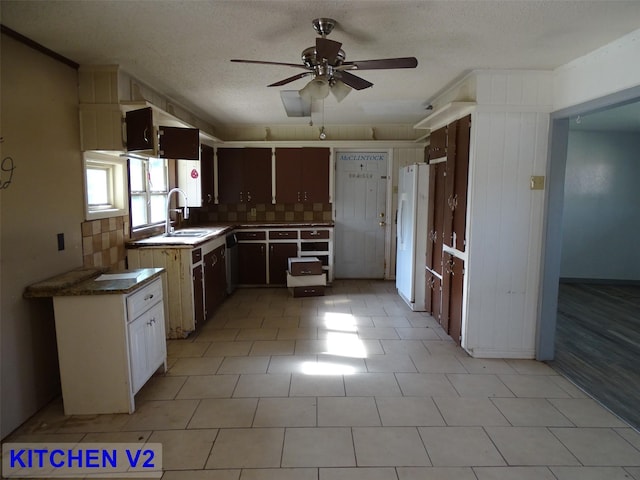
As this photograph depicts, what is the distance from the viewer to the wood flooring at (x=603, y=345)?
293 cm

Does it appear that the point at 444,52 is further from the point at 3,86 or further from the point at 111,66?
the point at 3,86

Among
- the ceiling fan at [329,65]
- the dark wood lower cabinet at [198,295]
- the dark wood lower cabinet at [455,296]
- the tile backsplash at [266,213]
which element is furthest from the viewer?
the tile backsplash at [266,213]

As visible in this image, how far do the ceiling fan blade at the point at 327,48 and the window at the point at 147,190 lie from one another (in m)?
2.55

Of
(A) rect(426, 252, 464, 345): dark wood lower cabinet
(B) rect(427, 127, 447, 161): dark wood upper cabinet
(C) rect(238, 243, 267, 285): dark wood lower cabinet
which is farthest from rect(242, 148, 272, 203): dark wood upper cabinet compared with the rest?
(A) rect(426, 252, 464, 345): dark wood lower cabinet

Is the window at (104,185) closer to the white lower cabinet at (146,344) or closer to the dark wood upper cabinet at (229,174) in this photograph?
the white lower cabinet at (146,344)

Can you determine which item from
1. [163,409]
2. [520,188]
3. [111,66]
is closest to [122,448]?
[163,409]

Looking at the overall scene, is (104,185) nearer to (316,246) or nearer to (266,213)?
(266,213)

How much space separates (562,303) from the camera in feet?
17.1

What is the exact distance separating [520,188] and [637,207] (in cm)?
432

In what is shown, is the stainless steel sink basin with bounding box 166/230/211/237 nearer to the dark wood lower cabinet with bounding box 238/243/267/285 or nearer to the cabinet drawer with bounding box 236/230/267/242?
the cabinet drawer with bounding box 236/230/267/242

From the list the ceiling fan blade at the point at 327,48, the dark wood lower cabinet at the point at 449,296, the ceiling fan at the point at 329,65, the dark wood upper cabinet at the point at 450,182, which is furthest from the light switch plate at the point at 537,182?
the ceiling fan blade at the point at 327,48

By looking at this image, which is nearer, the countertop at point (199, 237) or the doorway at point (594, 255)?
the doorway at point (594, 255)

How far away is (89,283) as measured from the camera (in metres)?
2.67

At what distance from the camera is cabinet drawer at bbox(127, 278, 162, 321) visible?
2.60 meters
